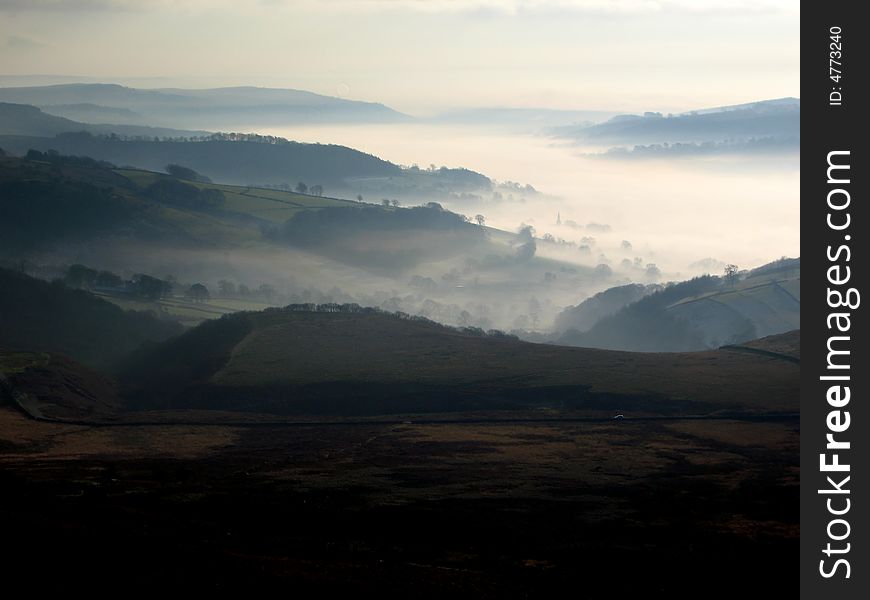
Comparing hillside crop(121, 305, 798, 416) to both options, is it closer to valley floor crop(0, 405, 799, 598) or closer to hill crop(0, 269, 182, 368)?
hill crop(0, 269, 182, 368)

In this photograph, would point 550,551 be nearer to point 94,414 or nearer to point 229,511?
point 229,511

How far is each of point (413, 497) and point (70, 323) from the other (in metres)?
111

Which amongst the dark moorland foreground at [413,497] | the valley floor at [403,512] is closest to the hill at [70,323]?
the dark moorland foreground at [413,497]

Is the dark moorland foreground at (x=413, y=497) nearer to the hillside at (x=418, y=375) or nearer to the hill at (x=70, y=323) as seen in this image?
the hillside at (x=418, y=375)

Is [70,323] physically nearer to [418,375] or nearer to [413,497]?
[418,375]

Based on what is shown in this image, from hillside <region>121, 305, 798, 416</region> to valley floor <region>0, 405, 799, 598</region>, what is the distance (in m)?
20.2

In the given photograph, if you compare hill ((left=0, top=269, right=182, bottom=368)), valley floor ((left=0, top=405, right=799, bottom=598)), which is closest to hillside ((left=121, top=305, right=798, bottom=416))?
hill ((left=0, top=269, right=182, bottom=368))

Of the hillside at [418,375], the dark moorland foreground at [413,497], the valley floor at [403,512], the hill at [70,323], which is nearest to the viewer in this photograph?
the valley floor at [403,512]

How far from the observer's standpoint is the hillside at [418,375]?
122 metres

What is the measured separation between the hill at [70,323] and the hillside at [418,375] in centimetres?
1134

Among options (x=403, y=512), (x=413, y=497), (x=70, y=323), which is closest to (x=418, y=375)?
(x=70, y=323)

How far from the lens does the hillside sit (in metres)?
122
